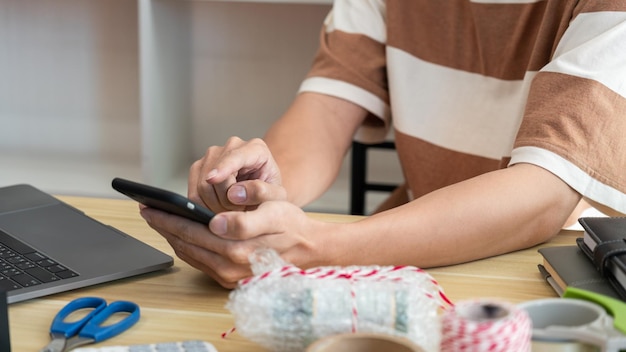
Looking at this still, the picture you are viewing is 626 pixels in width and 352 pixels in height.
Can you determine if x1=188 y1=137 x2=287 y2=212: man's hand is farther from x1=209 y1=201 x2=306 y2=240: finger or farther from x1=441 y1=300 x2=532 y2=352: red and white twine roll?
x1=441 y1=300 x2=532 y2=352: red and white twine roll

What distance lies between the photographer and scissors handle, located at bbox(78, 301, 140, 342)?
698mm

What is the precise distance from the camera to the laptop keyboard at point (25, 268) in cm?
80

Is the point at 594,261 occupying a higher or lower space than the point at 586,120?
lower

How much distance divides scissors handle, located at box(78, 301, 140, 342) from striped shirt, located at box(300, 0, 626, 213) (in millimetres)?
459

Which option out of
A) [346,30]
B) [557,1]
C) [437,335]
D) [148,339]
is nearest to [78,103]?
[346,30]

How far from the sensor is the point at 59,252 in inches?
34.4

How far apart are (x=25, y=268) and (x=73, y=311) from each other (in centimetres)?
10

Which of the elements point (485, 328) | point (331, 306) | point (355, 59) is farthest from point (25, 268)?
point (355, 59)

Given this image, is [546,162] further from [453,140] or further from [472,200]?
[453,140]

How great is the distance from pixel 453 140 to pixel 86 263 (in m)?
0.68

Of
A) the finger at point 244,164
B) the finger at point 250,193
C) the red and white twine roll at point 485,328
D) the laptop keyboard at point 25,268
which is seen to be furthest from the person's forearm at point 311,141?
the red and white twine roll at point 485,328

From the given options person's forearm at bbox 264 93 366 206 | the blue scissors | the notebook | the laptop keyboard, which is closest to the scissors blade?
the blue scissors

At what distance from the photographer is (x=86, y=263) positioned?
0.85m

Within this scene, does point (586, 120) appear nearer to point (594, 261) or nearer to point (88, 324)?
point (594, 261)
